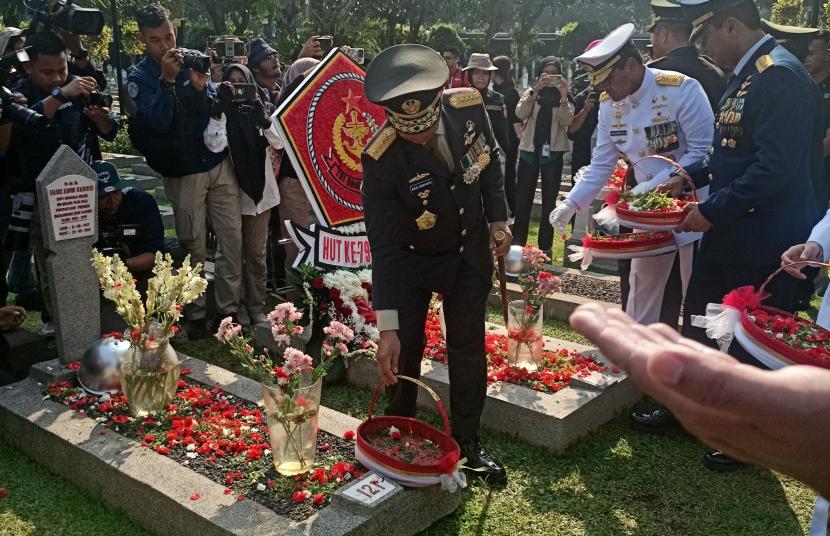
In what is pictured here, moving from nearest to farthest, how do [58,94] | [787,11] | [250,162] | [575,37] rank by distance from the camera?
1. [58,94]
2. [250,162]
3. [787,11]
4. [575,37]

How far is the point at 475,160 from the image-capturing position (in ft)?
12.7

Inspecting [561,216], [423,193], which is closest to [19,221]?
[423,193]

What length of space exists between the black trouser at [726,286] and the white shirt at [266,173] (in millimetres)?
3276

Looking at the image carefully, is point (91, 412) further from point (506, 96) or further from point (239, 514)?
point (506, 96)

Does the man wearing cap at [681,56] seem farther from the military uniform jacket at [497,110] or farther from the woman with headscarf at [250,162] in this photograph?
the military uniform jacket at [497,110]

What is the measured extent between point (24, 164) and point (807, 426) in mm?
5649

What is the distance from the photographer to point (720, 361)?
0.98 metres

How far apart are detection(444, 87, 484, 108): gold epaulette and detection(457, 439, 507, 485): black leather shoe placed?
68.3 inches

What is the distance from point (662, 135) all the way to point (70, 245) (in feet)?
12.4

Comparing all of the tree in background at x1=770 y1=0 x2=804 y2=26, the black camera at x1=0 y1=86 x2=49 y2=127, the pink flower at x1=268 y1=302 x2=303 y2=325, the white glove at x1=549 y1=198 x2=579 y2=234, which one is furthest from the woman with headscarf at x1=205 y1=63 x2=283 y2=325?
the tree in background at x1=770 y1=0 x2=804 y2=26

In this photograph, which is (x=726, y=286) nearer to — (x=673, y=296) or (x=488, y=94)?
(x=673, y=296)

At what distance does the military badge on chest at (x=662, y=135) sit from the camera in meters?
4.95

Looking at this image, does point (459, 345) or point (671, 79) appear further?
point (671, 79)

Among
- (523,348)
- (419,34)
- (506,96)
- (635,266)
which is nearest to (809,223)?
(635,266)
